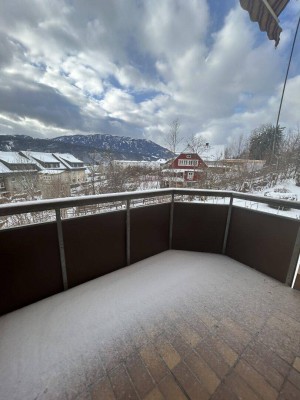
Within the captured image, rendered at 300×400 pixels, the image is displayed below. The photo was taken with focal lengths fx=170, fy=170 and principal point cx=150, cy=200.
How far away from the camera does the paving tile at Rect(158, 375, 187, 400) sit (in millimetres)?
990

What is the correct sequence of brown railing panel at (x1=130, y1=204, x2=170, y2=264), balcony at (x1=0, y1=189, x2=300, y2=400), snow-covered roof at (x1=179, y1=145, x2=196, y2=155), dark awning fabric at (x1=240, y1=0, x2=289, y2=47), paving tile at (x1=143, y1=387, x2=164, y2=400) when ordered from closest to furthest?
paving tile at (x1=143, y1=387, x2=164, y2=400) → balcony at (x1=0, y1=189, x2=300, y2=400) → dark awning fabric at (x1=240, y1=0, x2=289, y2=47) → brown railing panel at (x1=130, y1=204, x2=170, y2=264) → snow-covered roof at (x1=179, y1=145, x2=196, y2=155)

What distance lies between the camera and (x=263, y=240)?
2.22 m

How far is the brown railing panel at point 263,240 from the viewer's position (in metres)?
2.02

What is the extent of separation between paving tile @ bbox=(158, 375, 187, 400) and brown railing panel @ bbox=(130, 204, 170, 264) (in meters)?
1.42

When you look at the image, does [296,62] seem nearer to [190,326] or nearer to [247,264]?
[247,264]

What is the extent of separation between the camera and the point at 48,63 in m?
6.70

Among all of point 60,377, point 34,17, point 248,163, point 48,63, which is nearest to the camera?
point 60,377

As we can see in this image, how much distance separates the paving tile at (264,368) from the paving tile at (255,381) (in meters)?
0.03

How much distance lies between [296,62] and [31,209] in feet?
18.9

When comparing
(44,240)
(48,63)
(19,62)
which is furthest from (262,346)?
(19,62)

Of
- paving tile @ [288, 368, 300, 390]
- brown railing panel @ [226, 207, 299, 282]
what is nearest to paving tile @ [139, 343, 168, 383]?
paving tile @ [288, 368, 300, 390]

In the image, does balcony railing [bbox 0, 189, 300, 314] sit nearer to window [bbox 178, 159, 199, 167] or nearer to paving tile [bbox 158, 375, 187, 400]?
paving tile [bbox 158, 375, 187, 400]

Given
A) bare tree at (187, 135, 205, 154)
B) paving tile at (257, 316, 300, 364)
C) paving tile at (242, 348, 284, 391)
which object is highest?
bare tree at (187, 135, 205, 154)

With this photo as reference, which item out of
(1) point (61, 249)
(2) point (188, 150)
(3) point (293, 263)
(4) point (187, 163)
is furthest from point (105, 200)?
(2) point (188, 150)
